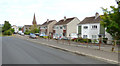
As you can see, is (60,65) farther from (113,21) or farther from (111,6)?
(111,6)

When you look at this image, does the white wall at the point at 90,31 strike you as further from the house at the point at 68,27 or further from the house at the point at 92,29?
the house at the point at 68,27

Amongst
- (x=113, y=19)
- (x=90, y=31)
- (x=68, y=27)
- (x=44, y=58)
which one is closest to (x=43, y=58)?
(x=44, y=58)

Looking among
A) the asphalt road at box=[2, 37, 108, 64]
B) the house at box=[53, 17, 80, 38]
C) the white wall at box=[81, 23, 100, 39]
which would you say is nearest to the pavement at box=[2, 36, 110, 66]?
the asphalt road at box=[2, 37, 108, 64]

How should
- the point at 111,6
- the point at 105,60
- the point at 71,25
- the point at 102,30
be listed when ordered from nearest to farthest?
the point at 105,60
the point at 111,6
the point at 102,30
the point at 71,25

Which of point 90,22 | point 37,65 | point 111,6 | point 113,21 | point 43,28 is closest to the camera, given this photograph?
point 37,65

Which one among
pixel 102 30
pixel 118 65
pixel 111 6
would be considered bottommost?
pixel 118 65

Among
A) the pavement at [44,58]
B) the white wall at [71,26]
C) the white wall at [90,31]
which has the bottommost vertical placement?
the pavement at [44,58]

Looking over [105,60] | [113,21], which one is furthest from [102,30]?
[105,60]

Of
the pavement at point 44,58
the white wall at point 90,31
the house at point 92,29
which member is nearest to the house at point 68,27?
the house at point 92,29

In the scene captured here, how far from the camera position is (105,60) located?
8.99 m

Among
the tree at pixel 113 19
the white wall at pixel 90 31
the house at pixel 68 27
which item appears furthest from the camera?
the house at pixel 68 27

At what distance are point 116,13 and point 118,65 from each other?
22.5 ft

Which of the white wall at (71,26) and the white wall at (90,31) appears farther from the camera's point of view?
the white wall at (71,26)

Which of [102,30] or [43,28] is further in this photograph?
[43,28]
